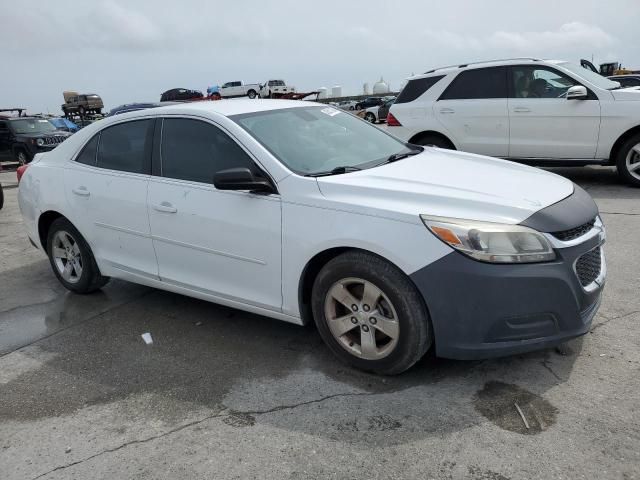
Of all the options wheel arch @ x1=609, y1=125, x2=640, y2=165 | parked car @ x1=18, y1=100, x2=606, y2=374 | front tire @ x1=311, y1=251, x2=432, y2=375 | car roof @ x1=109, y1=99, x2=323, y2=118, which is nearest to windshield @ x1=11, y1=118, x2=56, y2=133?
parked car @ x1=18, y1=100, x2=606, y2=374

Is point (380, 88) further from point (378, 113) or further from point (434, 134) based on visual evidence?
point (434, 134)

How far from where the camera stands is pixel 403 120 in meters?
8.93

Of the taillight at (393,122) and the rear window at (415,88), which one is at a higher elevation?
the rear window at (415,88)

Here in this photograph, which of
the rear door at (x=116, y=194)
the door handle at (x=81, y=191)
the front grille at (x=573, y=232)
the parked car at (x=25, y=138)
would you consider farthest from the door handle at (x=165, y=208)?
the parked car at (x=25, y=138)

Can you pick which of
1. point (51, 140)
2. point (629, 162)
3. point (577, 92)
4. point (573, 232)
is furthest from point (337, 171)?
point (51, 140)

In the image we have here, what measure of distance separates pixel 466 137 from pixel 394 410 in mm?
6396

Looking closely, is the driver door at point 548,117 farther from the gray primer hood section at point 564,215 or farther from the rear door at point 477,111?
the gray primer hood section at point 564,215

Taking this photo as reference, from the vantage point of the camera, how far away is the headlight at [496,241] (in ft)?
9.29

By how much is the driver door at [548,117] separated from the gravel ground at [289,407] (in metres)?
3.93

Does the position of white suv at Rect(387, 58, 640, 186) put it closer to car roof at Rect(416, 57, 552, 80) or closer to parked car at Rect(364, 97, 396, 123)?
car roof at Rect(416, 57, 552, 80)

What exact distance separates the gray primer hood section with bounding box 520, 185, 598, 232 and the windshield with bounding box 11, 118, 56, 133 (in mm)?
18451

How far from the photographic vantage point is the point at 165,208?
13.0 ft

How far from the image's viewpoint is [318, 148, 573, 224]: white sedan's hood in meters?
2.98

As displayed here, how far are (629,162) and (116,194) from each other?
22.1 ft
